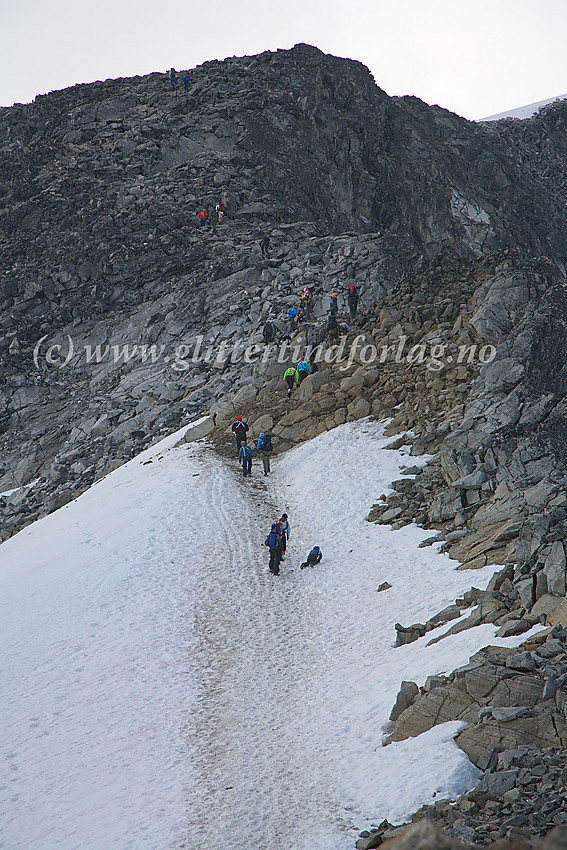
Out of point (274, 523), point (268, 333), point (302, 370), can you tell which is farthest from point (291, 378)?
point (274, 523)

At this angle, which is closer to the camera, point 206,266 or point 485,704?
point 485,704

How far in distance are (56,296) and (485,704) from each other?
4485cm

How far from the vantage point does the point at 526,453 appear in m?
17.6

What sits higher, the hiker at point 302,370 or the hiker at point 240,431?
the hiker at point 302,370

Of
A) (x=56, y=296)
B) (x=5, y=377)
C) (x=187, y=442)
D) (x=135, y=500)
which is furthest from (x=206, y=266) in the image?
(x=135, y=500)

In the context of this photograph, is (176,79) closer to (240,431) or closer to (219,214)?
(219,214)

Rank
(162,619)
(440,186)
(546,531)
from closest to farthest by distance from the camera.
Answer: (546,531), (162,619), (440,186)

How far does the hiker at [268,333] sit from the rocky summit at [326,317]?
273 mm

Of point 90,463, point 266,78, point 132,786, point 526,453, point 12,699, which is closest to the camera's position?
point 132,786

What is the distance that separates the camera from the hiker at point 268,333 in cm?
A: 3484

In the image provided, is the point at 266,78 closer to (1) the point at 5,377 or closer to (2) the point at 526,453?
(1) the point at 5,377

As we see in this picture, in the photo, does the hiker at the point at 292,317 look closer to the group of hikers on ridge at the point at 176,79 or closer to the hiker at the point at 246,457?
the hiker at the point at 246,457

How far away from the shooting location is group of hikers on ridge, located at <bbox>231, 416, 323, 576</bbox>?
18875 mm

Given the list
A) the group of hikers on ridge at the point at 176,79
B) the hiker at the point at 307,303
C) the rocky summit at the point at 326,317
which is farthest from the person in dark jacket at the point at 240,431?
the group of hikers on ridge at the point at 176,79
